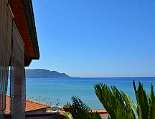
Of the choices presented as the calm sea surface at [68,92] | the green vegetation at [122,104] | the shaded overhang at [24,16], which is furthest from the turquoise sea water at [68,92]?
the shaded overhang at [24,16]

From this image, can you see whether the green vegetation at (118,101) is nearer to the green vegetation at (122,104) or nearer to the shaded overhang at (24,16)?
the green vegetation at (122,104)

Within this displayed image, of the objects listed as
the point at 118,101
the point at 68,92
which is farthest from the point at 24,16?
the point at 68,92

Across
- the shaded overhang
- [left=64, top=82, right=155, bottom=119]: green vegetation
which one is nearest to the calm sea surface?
[left=64, top=82, right=155, bottom=119]: green vegetation

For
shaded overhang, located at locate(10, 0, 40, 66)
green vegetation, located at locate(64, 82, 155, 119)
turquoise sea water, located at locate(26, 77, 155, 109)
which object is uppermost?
shaded overhang, located at locate(10, 0, 40, 66)

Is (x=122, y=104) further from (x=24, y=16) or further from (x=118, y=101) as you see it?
(x=24, y=16)

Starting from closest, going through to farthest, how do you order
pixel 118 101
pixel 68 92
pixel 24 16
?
1. pixel 24 16
2. pixel 118 101
3. pixel 68 92

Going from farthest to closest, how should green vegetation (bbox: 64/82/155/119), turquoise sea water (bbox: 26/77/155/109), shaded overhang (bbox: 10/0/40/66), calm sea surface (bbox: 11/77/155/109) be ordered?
turquoise sea water (bbox: 26/77/155/109) < calm sea surface (bbox: 11/77/155/109) < green vegetation (bbox: 64/82/155/119) < shaded overhang (bbox: 10/0/40/66)

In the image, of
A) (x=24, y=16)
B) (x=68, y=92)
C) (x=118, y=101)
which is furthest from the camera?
(x=68, y=92)

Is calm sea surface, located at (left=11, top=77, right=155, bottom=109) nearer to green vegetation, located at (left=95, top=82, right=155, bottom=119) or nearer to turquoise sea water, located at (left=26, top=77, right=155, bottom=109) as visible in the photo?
turquoise sea water, located at (left=26, top=77, right=155, bottom=109)

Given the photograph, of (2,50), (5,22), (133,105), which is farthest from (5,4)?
(133,105)

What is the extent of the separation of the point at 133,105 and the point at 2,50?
83.1 inches

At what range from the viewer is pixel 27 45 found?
630 cm

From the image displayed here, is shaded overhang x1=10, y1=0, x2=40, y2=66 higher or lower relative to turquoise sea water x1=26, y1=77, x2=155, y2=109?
higher

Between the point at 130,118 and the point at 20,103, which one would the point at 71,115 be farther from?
the point at 20,103
